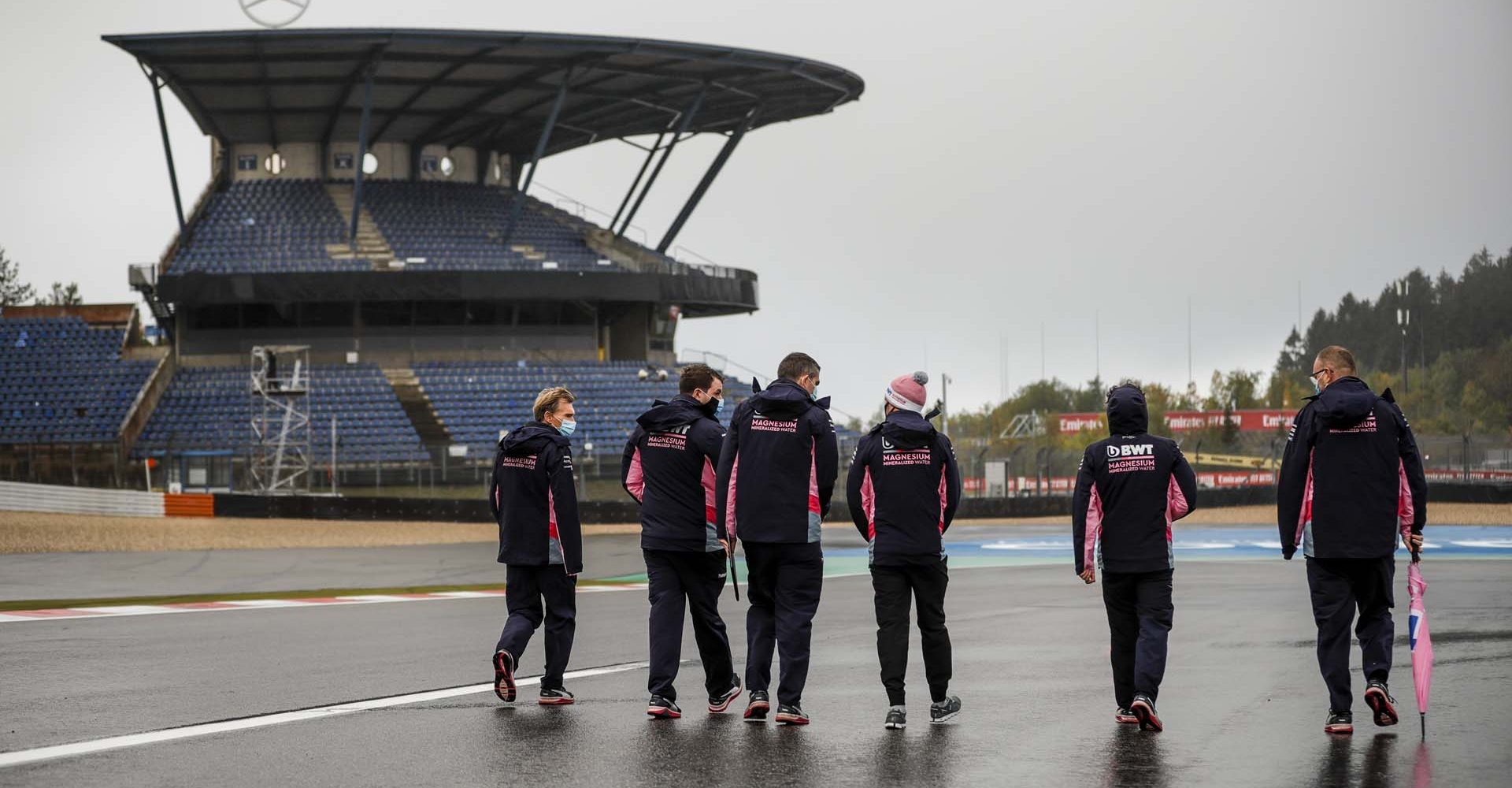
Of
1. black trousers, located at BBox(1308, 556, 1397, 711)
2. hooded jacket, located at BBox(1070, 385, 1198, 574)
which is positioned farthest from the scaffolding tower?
black trousers, located at BBox(1308, 556, 1397, 711)

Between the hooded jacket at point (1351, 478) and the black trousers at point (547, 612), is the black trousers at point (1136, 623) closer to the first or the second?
the hooded jacket at point (1351, 478)

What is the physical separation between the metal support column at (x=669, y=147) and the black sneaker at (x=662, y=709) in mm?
46563

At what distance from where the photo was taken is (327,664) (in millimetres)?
11664

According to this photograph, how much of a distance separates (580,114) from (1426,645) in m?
53.3

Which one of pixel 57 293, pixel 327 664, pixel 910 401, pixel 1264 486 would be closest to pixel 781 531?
pixel 910 401

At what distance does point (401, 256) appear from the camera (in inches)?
2200

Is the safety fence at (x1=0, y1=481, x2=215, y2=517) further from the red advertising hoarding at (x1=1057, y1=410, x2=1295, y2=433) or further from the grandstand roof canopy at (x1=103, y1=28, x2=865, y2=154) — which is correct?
the red advertising hoarding at (x1=1057, y1=410, x2=1295, y2=433)

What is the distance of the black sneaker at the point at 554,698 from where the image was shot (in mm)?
9523

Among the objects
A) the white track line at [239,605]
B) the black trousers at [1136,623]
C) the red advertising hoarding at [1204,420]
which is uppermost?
the red advertising hoarding at [1204,420]

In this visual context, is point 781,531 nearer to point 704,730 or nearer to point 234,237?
A: point 704,730

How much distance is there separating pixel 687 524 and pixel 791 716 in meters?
1.28

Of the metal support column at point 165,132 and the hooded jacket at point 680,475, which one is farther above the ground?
the metal support column at point 165,132

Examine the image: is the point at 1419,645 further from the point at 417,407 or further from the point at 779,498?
the point at 417,407

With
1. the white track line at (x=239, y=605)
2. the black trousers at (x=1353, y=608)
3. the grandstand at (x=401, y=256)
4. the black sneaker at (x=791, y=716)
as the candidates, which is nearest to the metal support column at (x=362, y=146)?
the grandstand at (x=401, y=256)
